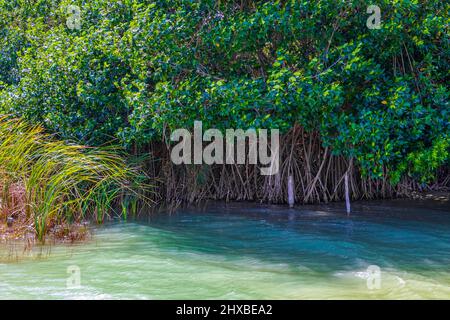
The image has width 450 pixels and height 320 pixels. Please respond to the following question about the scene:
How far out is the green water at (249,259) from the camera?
15.8 feet

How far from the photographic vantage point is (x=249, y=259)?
6.05 meters

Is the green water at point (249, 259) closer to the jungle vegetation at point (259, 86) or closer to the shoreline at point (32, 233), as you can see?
the shoreline at point (32, 233)

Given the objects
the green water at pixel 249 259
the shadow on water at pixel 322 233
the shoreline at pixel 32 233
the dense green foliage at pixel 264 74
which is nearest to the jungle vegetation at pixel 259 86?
the dense green foliage at pixel 264 74

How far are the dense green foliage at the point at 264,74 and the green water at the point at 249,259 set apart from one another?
41.3 inches

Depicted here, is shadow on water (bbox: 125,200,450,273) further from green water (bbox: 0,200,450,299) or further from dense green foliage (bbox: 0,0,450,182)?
dense green foliage (bbox: 0,0,450,182)

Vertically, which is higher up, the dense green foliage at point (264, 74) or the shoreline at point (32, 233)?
the dense green foliage at point (264, 74)

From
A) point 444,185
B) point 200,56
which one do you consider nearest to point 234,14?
point 200,56

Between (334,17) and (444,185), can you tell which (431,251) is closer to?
(334,17)

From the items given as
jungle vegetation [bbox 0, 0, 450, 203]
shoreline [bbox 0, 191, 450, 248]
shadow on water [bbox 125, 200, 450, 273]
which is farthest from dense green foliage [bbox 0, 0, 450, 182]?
shoreline [bbox 0, 191, 450, 248]

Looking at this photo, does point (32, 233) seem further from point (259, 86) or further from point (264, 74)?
point (264, 74)

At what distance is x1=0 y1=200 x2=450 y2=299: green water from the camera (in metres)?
4.81

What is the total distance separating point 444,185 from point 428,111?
5424mm

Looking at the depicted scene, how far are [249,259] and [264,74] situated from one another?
3.61 m
